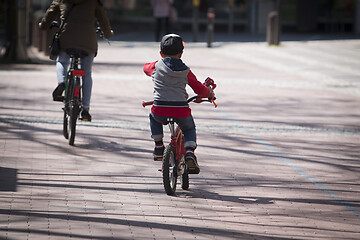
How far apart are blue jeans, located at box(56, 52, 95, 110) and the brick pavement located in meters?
0.52

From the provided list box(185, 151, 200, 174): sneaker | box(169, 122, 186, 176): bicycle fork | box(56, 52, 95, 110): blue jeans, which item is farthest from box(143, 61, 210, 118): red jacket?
box(56, 52, 95, 110): blue jeans

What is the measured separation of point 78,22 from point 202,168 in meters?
2.57

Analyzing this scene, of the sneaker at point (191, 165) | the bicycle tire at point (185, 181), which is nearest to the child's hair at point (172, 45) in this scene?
the sneaker at point (191, 165)

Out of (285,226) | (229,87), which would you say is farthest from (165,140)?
(229,87)

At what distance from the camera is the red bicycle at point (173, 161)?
6809mm

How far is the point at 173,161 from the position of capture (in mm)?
7004

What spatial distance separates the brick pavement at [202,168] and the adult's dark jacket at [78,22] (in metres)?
1.14

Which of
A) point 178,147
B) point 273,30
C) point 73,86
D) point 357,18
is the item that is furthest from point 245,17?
point 178,147

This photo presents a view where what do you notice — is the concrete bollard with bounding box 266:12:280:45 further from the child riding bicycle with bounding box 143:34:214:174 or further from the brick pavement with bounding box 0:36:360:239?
the child riding bicycle with bounding box 143:34:214:174

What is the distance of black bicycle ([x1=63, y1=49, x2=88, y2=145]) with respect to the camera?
9.23 meters

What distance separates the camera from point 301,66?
2028 centimetres

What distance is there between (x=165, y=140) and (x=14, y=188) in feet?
10.0

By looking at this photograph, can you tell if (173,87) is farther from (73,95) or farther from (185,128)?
(73,95)

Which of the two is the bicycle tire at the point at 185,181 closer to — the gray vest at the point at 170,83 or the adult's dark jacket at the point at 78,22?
the gray vest at the point at 170,83
